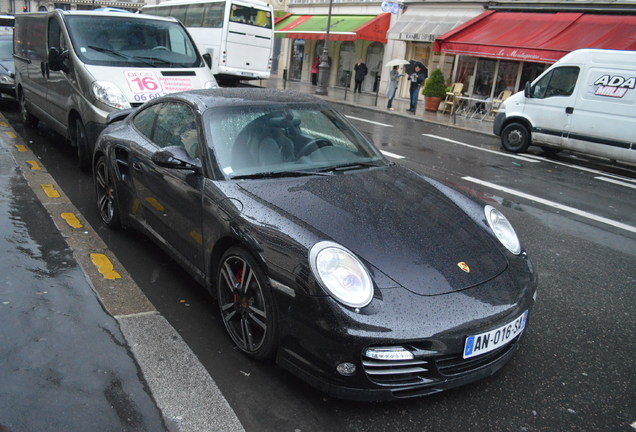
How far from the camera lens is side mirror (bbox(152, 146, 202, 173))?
12.2ft

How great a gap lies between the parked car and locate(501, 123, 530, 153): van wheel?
11.3 meters

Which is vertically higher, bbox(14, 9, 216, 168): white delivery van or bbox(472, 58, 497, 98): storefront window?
bbox(472, 58, 497, 98): storefront window

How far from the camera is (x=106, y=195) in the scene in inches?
210

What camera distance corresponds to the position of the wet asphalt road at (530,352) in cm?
281

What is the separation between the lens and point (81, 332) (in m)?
3.40

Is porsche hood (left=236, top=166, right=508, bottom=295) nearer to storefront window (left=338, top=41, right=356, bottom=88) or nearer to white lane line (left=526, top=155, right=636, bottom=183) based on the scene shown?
white lane line (left=526, top=155, right=636, bottom=183)

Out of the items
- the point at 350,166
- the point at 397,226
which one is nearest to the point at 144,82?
the point at 350,166

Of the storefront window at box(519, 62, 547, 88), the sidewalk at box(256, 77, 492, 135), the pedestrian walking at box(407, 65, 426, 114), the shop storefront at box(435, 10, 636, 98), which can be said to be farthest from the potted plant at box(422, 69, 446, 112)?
the storefront window at box(519, 62, 547, 88)

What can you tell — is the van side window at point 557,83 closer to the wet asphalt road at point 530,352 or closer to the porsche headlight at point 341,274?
the wet asphalt road at point 530,352

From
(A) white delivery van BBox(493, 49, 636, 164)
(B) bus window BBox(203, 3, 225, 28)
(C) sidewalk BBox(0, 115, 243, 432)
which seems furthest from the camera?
(B) bus window BBox(203, 3, 225, 28)

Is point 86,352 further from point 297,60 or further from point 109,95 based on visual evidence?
point 297,60

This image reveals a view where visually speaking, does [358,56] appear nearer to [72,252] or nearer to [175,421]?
[72,252]

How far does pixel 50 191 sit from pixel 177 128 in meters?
2.88

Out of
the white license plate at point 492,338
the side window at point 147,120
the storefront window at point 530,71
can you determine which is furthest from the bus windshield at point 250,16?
the white license plate at point 492,338
